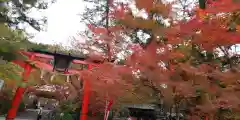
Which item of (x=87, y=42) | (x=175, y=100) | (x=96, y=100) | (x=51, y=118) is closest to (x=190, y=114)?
(x=175, y=100)

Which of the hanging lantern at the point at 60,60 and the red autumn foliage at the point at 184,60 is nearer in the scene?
the red autumn foliage at the point at 184,60

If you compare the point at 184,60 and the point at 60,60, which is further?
the point at 60,60

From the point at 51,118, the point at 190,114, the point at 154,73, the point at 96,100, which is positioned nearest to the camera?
the point at 154,73

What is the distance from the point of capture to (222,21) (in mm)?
5121

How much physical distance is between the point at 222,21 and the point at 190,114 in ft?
12.2

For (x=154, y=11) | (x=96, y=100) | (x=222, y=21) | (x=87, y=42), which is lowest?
(x=96, y=100)

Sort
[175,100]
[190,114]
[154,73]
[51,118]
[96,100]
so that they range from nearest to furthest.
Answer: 1. [154,73]
2. [175,100]
3. [190,114]
4. [96,100]
5. [51,118]

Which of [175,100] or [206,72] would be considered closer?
[206,72]

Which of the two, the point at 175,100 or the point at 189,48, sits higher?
the point at 189,48

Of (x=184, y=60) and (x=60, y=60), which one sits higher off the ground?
(x=60, y=60)

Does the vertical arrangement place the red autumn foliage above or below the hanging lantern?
below

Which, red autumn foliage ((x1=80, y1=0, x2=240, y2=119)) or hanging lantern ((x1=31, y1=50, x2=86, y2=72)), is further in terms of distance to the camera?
hanging lantern ((x1=31, y1=50, x2=86, y2=72))

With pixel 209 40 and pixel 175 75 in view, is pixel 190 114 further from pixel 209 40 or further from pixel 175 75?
pixel 209 40

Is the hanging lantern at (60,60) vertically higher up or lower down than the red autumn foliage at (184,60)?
higher up
